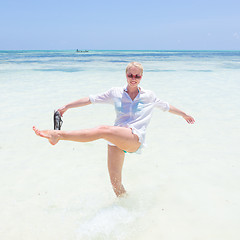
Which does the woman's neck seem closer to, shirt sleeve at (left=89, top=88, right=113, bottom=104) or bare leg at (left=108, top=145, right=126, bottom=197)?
shirt sleeve at (left=89, top=88, right=113, bottom=104)

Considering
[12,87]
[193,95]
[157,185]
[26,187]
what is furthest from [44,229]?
[12,87]

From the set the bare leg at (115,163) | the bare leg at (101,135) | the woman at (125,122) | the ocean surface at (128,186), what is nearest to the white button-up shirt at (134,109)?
the woman at (125,122)

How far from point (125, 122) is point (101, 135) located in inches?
18.0

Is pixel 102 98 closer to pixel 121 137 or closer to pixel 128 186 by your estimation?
pixel 121 137

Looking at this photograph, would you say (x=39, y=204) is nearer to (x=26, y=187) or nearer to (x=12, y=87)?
(x=26, y=187)

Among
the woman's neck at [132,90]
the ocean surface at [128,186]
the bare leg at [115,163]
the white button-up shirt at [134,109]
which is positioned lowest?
the ocean surface at [128,186]

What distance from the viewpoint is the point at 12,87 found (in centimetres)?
1118

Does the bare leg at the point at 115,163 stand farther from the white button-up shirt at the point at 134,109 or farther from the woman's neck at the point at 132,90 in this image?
the woman's neck at the point at 132,90

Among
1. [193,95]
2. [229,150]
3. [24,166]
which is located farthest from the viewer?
[193,95]

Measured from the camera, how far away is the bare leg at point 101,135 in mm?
2555

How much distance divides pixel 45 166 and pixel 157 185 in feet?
5.96

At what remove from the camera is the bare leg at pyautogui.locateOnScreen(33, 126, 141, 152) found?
101 inches

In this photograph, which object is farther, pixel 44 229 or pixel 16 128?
pixel 16 128

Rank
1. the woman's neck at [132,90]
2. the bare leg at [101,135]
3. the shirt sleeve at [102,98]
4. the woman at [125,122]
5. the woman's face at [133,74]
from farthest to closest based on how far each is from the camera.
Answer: the shirt sleeve at [102,98], the woman's neck at [132,90], the woman's face at [133,74], the woman at [125,122], the bare leg at [101,135]
